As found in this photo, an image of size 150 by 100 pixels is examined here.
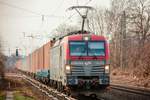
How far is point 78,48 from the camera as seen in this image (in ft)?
81.2

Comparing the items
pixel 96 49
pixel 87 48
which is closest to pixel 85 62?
pixel 87 48

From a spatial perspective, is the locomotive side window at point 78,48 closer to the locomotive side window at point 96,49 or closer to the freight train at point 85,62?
the freight train at point 85,62

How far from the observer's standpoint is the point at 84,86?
23.8 metres

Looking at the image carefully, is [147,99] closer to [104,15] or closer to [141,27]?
[141,27]

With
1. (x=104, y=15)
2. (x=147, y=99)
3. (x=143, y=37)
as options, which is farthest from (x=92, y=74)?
(x=104, y=15)

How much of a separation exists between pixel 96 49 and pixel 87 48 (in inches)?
18.3

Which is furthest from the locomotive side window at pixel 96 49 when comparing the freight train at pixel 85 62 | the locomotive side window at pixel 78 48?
the locomotive side window at pixel 78 48

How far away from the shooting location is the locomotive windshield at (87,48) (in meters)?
24.5

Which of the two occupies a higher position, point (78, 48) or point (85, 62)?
point (78, 48)

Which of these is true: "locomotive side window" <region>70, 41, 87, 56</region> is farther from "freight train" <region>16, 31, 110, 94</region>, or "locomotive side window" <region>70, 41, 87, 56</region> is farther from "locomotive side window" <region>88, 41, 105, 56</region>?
"locomotive side window" <region>88, 41, 105, 56</region>

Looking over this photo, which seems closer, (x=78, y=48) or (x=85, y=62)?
(x=85, y=62)

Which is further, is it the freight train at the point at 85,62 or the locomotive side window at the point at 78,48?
the locomotive side window at the point at 78,48

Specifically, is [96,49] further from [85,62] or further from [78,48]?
[85,62]

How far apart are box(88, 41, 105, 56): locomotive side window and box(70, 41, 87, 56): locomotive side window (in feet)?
0.87
